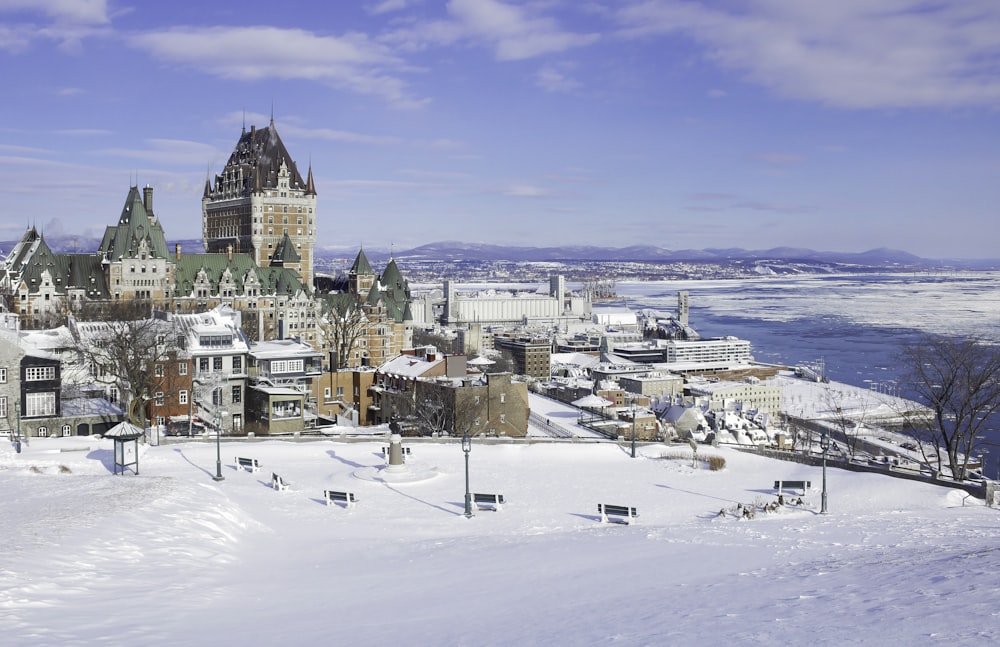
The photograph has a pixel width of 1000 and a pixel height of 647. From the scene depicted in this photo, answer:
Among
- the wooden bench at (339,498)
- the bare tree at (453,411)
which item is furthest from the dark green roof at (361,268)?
the wooden bench at (339,498)

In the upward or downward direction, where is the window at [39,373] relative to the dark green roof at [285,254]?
downward

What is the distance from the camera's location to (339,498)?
26.0 metres

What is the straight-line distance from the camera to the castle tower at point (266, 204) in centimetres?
10231

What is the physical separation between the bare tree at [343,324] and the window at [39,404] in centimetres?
4444

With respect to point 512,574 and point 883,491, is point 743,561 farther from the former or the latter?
point 883,491

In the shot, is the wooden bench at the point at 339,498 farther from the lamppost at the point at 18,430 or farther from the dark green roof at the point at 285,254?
the dark green roof at the point at 285,254

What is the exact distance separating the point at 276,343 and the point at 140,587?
3845cm

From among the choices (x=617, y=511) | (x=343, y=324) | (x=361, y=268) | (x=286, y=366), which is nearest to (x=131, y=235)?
(x=343, y=324)

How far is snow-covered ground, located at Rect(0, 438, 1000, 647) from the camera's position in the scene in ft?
46.5

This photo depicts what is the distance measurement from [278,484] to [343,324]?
60370mm

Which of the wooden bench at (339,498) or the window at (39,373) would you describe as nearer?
the wooden bench at (339,498)

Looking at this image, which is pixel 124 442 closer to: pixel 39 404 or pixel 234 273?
pixel 39 404

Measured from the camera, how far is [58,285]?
80.3m

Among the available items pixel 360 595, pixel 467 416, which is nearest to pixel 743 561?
pixel 360 595
